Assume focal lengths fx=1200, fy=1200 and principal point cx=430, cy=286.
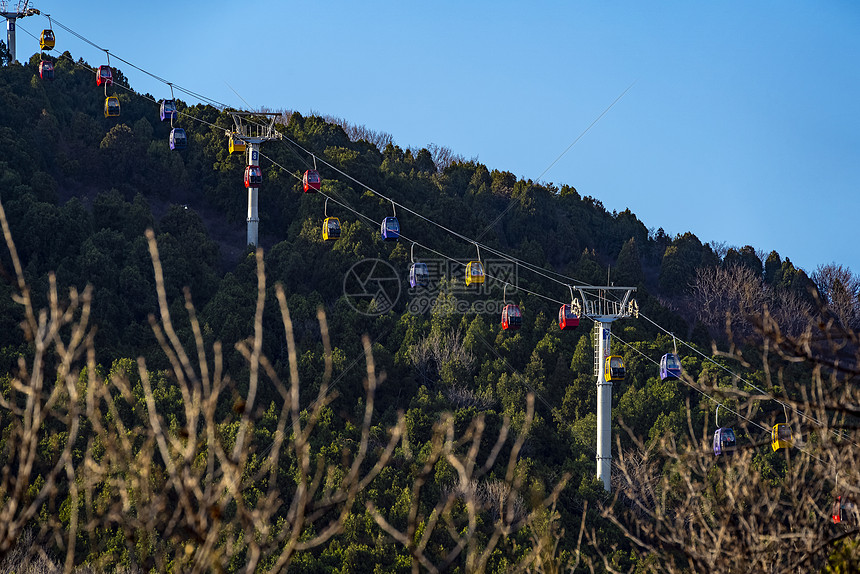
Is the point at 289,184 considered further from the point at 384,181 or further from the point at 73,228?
Result: the point at 73,228

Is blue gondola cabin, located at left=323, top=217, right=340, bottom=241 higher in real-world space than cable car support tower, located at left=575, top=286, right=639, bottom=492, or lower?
higher

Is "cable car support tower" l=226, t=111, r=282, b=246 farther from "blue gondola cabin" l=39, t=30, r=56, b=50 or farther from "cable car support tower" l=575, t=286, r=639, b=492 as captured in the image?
"cable car support tower" l=575, t=286, r=639, b=492

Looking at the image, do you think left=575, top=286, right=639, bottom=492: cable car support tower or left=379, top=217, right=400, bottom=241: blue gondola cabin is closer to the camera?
left=575, top=286, right=639, bottom=492: cable car support tower

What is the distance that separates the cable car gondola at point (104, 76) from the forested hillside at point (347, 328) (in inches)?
212

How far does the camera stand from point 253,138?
163 feet

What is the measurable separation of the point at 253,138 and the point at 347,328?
902 centimetres

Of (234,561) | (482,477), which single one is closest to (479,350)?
(482,477)

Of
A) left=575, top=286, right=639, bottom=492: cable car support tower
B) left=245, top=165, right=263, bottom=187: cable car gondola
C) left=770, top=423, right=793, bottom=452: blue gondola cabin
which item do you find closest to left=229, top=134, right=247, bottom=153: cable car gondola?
left=245, top=165, right=263, bottom=187: cable car gondola

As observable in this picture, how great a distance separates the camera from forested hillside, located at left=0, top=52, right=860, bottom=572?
110 feet

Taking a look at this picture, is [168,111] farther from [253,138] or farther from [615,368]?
[615,368]

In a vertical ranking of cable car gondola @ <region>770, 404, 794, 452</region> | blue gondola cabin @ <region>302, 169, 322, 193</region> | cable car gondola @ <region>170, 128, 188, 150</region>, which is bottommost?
cable car gondola @ <region>770, 404, 794, 452</region>

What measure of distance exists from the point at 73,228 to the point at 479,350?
18104mm

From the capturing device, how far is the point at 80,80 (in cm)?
6688

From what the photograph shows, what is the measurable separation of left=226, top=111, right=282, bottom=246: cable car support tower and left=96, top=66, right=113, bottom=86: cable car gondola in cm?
612
